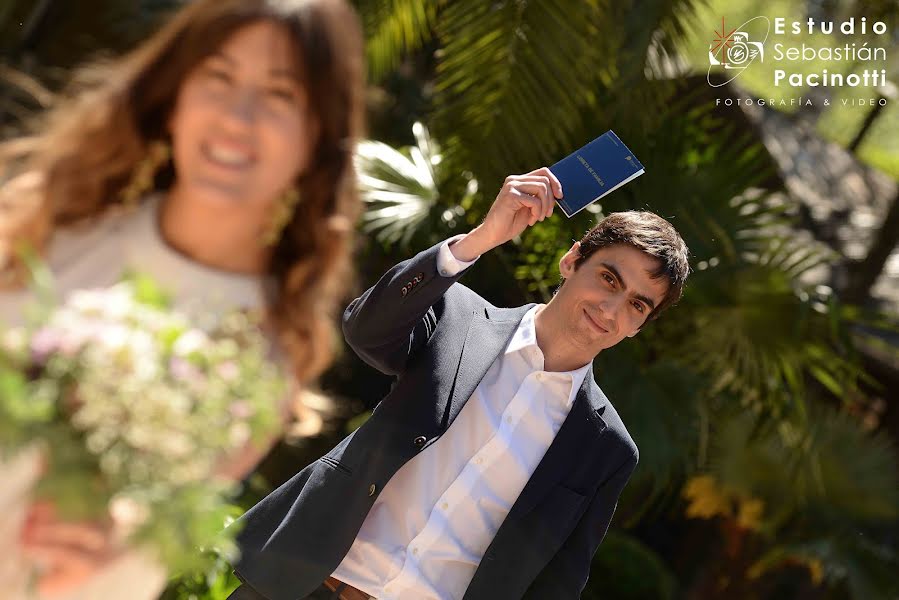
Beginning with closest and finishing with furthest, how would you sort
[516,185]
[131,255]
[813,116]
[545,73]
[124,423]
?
1. [124,423]
2. [131,255]
3. [516,185]
4. [545,73]
5. [813,116]

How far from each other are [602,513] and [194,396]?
1247 mm

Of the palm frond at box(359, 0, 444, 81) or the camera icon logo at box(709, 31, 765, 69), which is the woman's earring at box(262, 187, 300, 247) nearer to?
the palm frond at box(359, 0, 444, 81)

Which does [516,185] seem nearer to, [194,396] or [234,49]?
[234,49]

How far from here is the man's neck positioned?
7.88 ft

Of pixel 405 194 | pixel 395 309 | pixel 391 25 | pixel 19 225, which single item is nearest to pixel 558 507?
pixel 395 309

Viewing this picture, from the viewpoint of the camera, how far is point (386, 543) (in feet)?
7.80

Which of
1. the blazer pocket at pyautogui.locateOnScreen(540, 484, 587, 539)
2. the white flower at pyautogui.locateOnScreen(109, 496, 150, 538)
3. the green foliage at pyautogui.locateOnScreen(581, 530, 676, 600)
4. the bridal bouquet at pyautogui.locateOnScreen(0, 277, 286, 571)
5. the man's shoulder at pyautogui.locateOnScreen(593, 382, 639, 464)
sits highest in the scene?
the bridal bouquet at pyautogui.locateOnScreen(0, 277, 286, 571)

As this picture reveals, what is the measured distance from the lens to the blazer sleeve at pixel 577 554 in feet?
7.86

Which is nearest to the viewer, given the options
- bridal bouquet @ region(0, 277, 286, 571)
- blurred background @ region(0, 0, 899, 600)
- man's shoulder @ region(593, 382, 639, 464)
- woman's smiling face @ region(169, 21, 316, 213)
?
bridal bouquet @ region(0, 277, 286, 571)

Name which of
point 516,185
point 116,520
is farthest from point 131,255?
point 516,185

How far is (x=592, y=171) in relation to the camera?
224 centimetres

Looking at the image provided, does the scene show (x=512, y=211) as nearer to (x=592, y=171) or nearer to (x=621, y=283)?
(x=592, y=171)

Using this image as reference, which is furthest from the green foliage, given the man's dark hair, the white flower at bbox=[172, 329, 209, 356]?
the white flower at bbox=[172, 329, 209, 356]

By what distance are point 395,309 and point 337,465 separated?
16.3 inches
